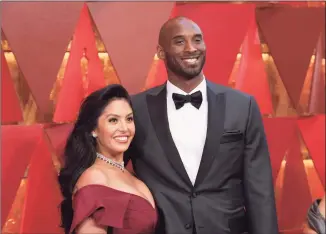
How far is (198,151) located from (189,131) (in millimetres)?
81

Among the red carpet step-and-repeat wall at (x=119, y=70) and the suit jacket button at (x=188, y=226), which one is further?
the red carpet step-and-repeat wall at (x=119, y=70)

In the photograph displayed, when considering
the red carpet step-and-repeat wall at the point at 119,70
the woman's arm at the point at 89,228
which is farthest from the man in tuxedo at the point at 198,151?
the red carpet step-and-repeat wall at the point at 119,70

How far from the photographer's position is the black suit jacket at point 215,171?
6.33 feet

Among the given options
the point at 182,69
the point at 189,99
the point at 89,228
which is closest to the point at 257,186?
the point at 189,99

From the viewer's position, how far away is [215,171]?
194cm

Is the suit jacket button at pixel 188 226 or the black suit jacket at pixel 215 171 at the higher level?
the black suit jacket at pixel 215 171

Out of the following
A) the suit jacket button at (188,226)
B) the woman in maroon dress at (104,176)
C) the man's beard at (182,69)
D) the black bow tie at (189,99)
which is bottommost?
the suit jacket button at (188,226)

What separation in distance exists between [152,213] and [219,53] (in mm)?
1053

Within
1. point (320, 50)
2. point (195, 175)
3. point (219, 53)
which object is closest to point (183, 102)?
point (195, 175)

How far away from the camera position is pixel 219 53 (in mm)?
2635

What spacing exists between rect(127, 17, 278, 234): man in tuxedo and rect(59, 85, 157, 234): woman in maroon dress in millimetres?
86

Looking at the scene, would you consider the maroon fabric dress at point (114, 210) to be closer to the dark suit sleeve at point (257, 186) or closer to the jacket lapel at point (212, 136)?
the jacket lapel at point (212, 136)

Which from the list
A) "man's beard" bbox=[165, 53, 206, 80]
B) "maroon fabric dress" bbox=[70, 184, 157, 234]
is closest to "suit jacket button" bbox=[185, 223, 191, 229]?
"maroon fabric dress" bbox=[70, 184, 157, 234]

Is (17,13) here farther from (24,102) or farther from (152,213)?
(152,213)
